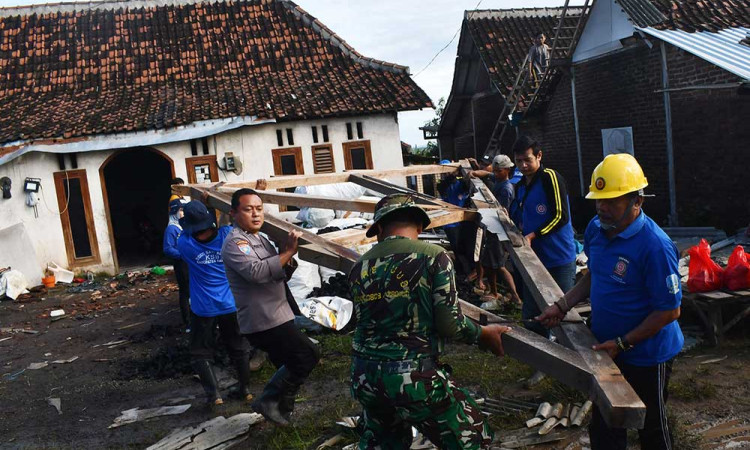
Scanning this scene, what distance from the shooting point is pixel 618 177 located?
9.07 feet

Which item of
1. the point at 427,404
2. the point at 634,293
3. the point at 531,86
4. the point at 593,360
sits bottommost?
the point at 427,404

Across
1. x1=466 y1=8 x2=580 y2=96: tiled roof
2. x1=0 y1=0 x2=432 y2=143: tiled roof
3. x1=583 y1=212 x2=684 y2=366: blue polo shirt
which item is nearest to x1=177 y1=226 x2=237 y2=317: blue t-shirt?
x1=583 y1=212 x2=684 y2=366: blue polo shirt

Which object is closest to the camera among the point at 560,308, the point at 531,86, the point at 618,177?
the point at 618,177

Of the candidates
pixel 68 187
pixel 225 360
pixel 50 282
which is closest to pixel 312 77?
pixel 68 187

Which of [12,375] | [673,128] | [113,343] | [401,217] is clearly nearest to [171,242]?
[113,343]

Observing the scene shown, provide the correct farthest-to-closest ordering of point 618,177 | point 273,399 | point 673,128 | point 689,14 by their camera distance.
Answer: point 689,14 → point 673,128 → point 273,399 → point 618,177

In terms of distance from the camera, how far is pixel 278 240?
4.25 m

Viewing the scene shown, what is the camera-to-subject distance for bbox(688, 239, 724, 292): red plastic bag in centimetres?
564

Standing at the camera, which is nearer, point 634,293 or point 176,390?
point 634,293

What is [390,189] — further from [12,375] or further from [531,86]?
[531,86]

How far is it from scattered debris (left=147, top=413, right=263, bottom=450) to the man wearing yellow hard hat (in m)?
2.69

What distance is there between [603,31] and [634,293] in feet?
35.7

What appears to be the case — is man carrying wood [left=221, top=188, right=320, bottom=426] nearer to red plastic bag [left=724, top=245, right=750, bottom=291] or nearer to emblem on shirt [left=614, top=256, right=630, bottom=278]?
emblem on shirt [left=614, top=256, right=630, bottom=278]

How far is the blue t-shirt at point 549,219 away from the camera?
4609 mm
